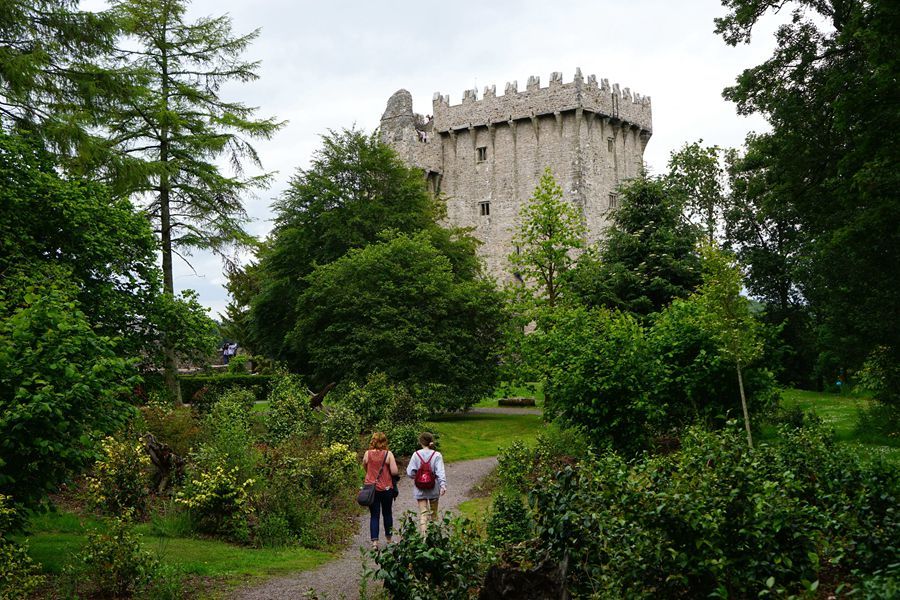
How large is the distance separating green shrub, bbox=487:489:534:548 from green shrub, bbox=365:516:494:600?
2.91 ft

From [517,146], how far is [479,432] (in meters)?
27.8

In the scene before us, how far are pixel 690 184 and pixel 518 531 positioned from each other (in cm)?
3711

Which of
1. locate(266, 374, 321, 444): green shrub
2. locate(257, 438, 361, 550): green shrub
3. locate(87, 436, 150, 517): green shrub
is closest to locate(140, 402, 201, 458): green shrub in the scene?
locate(257, 438, 361, 550): green shrub

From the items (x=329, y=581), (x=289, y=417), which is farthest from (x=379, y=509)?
(x=289, y=417)

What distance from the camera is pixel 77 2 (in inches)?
778

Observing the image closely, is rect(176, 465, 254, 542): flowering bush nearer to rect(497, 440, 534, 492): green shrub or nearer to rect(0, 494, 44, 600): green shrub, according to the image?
rect(0, 494, 44, 600): green shrub

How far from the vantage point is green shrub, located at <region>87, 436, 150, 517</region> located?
1330 centimetres

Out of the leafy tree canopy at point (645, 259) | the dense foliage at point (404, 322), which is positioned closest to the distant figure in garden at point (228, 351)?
the dense foliage at point (404, 322)

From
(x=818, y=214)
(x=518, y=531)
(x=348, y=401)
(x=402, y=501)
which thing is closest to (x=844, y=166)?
(x=818, y=214)

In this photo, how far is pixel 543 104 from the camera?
50.6 metres

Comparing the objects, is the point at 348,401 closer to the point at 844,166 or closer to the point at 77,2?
the point at 77,2

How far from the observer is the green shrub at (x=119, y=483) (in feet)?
43.7

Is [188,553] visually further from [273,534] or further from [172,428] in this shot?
[172,428]

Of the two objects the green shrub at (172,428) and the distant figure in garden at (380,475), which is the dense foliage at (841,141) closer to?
the distant figure in garden at (380,475)
